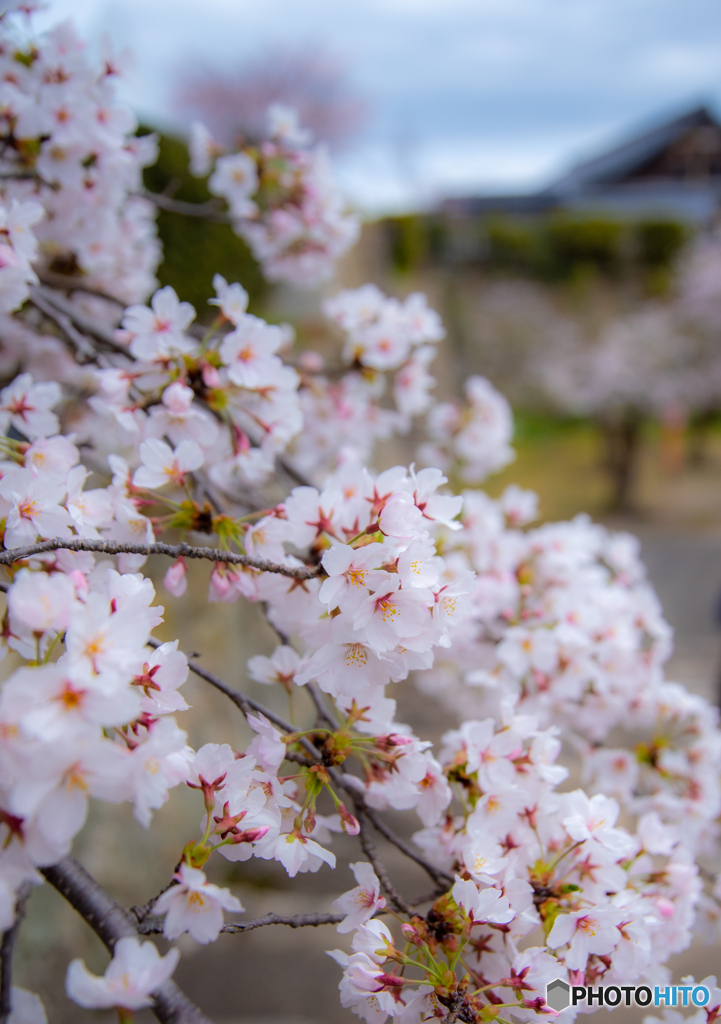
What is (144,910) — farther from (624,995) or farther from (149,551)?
(624,995)

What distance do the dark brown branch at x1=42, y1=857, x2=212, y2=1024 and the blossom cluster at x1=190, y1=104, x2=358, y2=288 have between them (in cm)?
151

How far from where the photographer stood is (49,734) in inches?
20.3

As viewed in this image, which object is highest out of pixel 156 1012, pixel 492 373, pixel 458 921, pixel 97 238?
pixel 492 373

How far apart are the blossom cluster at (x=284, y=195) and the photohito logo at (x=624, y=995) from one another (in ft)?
5.38

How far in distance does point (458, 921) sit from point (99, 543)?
58 centimetres

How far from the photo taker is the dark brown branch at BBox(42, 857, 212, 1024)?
63cm

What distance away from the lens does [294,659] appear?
989mm

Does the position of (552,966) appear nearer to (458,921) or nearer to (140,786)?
(458,921)

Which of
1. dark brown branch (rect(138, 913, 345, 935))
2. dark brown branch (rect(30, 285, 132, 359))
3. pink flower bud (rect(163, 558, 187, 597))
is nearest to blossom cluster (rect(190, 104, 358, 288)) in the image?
dark brown branch (rect(30, 285, 132, 359))

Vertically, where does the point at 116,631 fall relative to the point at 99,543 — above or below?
below

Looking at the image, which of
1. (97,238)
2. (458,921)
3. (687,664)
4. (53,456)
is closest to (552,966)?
(458,921)

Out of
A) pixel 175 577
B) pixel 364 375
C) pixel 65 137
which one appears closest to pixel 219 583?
pixel 175 577

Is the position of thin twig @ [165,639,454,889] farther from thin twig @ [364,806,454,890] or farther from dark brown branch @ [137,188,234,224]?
dark brown branch @ [137,188,234,224]

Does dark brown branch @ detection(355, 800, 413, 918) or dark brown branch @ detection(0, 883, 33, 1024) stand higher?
dark brown branch @ detection(355, 800, 413, 918)
